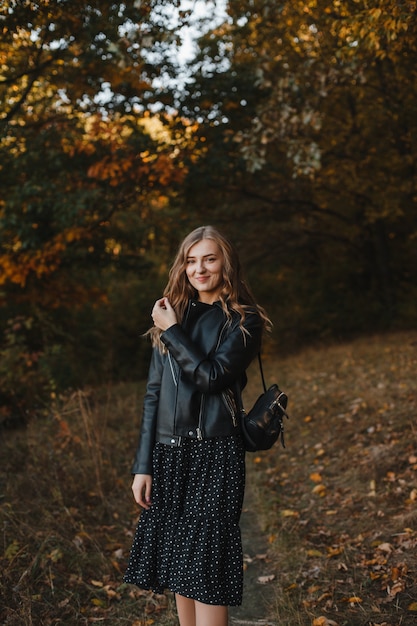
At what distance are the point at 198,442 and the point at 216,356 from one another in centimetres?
40

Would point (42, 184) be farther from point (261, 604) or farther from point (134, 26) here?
point (261, 604)

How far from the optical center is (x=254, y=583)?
4.14 meters

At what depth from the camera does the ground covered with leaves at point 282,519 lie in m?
3.72

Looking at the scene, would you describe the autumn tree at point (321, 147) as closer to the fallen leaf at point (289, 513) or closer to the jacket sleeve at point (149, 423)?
the jacket sleeve at point (149, 423)

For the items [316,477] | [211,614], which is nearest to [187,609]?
[211,614]

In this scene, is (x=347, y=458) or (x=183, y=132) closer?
(x=347, y=458)

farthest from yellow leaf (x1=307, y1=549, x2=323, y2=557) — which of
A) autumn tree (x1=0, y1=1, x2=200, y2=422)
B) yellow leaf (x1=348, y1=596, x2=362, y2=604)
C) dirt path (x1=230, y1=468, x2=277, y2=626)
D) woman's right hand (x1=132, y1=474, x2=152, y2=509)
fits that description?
autumn tree (x1=0, y1=1, x2=200, y2=422)

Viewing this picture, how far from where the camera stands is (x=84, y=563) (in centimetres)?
429

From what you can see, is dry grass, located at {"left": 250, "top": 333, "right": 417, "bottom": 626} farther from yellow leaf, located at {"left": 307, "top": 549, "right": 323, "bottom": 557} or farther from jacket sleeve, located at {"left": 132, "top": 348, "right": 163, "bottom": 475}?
jacket sleeve, located at {"left": 132, "top": 348, "right": 163, "bottom": 475}

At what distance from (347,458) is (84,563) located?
2838mm

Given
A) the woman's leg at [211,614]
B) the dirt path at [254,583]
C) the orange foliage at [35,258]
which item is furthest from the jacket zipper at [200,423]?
the orange foliage at [35,258]

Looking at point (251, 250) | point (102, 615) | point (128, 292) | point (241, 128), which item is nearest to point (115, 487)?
point (102, 615)

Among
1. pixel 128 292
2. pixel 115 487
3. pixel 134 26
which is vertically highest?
pixel 134 26

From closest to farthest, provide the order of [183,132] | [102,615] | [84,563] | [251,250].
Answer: [102,615]
[84,563]
[183,132]
[251,250]
